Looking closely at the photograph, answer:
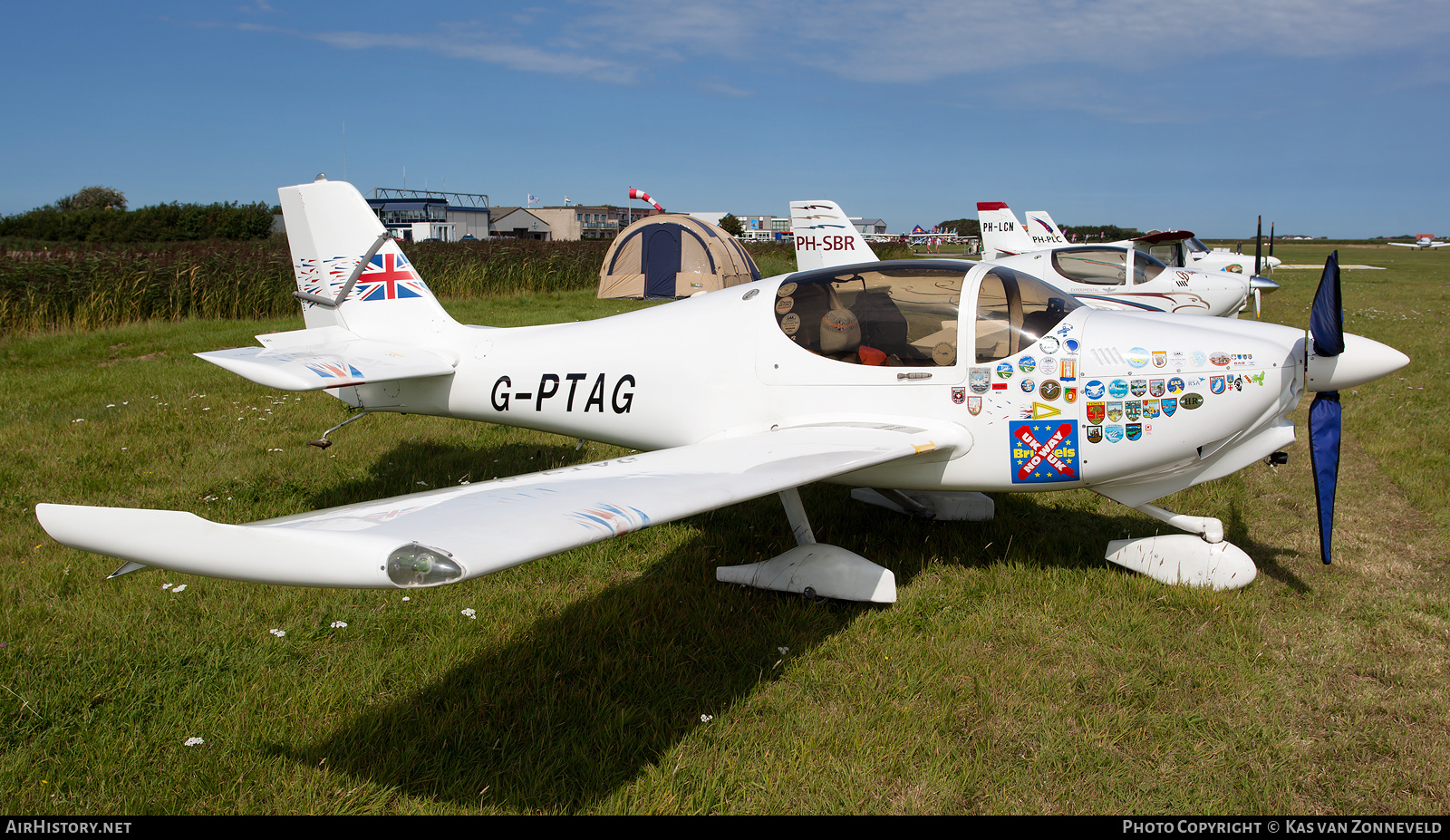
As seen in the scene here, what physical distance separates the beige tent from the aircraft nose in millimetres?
17184

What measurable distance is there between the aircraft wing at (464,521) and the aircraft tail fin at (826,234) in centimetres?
1496

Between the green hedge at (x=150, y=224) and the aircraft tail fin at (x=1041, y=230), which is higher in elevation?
the green hedge at (x=150, y=224)

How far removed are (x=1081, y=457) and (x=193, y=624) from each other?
4753 mm

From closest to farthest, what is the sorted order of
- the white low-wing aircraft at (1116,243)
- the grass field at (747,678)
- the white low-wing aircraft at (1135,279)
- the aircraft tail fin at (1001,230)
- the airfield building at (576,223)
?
the grass field at (747,678)
the white low-wing aircraft at (1135,279)
the white low-wing aircraft at (1116,243)
the aircraft tail fin at (1001,230)
the airfield building at (576,223)

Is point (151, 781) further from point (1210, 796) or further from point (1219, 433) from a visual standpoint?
point (1219, 433)

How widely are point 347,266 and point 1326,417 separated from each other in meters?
6.59

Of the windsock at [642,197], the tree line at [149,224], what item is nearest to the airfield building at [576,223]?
the tree line at [149,224]

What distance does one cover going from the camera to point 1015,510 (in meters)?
6.14

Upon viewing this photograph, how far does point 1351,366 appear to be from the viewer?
413cm

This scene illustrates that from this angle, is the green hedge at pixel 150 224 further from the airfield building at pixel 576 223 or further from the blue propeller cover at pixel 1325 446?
the blue propeller cover at pixel 1325 446

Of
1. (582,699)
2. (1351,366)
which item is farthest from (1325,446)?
(582,699)

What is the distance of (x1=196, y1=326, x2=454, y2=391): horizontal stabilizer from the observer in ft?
15.5

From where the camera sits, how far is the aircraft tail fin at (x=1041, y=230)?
25205 mm
